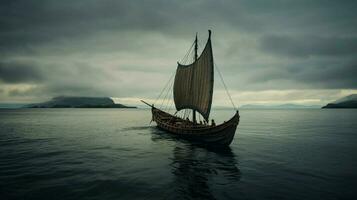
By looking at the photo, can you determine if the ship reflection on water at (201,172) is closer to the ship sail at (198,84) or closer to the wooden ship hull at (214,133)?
the wooden ship hull at (214,133)

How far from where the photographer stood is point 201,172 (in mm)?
18578

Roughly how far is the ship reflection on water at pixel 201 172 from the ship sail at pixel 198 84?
10060 mm

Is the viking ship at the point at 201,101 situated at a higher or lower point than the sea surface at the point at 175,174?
higher

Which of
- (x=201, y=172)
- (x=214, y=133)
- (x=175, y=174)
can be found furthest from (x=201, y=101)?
(x=175, y=174)

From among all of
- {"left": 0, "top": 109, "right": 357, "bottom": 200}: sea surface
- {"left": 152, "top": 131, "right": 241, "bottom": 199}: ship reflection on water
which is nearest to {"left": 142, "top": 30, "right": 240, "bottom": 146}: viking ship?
{"left": 152, "top": 131, "right": 241, "bottom": 199}: ship reflection on water

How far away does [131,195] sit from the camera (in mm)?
13336

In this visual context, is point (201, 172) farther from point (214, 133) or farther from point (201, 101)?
point (201, 101)

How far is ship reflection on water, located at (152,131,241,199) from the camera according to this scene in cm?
1418

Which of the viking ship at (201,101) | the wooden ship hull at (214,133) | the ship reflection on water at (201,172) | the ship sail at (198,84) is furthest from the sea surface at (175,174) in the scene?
the ship sail at (198,84)

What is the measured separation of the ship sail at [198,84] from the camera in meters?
35.1

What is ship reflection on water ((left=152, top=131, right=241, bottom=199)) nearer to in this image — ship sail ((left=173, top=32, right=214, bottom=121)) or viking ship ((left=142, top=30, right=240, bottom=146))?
viking ship ((left=142, top=30, right=240, bottom=146))

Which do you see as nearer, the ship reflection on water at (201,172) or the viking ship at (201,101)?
the ship reflection on water at (201,172)

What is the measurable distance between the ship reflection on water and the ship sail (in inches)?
396

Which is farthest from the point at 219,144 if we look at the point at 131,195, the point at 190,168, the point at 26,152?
the point at 26,152
